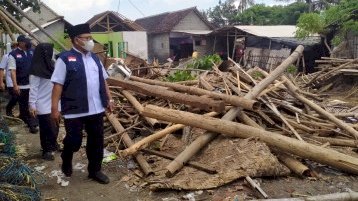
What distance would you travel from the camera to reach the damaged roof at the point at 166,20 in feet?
109

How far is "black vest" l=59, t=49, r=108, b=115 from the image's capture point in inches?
165

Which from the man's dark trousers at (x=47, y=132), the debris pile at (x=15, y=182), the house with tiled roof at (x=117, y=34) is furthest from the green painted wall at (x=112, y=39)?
the debris pile at (x=15, y=182)

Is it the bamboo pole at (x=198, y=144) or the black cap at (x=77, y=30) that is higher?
the black cap at (x=77, y=30)

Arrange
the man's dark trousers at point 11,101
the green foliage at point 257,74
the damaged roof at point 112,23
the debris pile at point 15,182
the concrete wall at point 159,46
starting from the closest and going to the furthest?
the debris pile at point 15,182
the man's dark trousers at point 11,101
the green foliage at point 257,74
the damaged roof at point 112,23
the concrete wall at point 159,46

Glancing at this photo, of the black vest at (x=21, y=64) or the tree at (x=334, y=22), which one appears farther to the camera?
the tree at (x=334, y=22)

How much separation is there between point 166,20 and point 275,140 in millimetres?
31880

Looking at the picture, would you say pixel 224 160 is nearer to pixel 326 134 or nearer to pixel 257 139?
pixel 257 139

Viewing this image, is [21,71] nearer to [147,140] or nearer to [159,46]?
[147,140]

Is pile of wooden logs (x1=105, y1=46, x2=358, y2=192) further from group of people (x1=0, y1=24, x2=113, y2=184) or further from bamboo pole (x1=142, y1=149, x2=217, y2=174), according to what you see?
group of people (x1=0, y1=24, x2=113, y2=184)

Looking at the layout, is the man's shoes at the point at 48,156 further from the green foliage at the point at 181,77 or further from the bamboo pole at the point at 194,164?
the green foliage at the point at 181,77

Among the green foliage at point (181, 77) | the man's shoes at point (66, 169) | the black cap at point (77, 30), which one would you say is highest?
the black cap at point (77, 30)

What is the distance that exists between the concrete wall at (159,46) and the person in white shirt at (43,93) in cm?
2713

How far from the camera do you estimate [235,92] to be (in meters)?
6.73

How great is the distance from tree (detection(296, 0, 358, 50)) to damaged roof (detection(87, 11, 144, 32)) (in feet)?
51.5
